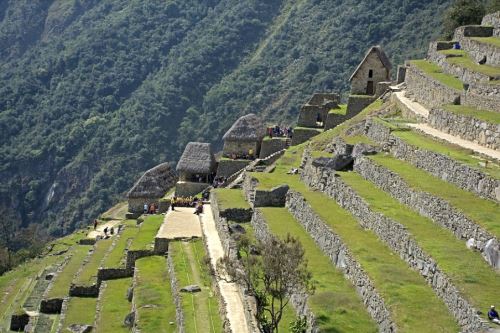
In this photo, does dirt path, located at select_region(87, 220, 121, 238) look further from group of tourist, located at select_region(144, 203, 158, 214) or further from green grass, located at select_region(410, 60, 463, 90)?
green grass, located at select_region(410, 60, 463, 90)

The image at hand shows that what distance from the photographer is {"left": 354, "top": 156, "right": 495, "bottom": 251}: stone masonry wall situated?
1677 cm

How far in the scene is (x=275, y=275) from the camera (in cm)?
1702

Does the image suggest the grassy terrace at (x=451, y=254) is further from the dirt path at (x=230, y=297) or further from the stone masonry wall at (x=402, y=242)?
the dirt path at (x=230, y=297)

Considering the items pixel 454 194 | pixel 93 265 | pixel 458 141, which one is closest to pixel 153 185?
pixel 93 265

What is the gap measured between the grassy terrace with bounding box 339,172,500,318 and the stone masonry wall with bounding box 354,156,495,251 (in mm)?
167

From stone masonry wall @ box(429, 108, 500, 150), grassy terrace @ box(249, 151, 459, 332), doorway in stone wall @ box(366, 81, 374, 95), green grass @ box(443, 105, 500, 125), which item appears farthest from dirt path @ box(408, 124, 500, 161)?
doorway in stone wall @ box(366, 81, 374, 95)

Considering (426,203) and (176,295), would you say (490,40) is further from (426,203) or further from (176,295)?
(176,295)

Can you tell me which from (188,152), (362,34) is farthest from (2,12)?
(188,152)

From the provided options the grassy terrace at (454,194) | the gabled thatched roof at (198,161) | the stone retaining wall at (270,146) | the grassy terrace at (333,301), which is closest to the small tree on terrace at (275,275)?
the grassy terrace at (333,301)

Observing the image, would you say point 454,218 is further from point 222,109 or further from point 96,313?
point 222,109

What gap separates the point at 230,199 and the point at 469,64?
35.4ft

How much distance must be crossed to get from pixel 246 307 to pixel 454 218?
523 cm

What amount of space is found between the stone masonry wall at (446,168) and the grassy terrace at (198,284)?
6845 millimetres

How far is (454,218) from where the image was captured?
1770cm
